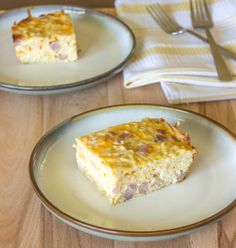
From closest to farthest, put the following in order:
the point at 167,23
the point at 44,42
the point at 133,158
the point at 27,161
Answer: the point at 133,158, the point at 27,161, the point at 44,42, the point at 167,23

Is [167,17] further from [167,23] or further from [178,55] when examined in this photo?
[178,55]

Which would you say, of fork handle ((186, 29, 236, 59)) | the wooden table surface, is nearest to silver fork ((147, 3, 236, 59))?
fork handle ((186, 29, 236, 59))

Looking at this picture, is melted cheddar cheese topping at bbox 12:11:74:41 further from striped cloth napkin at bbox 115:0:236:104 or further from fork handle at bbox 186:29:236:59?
fork handle at bbox 186:29:236:59

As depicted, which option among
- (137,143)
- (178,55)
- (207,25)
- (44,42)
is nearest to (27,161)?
(137,143)

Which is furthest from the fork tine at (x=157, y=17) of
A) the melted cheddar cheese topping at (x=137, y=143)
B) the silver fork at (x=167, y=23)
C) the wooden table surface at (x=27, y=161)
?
the melted cheddar cheese topping at (x=137, y=143)

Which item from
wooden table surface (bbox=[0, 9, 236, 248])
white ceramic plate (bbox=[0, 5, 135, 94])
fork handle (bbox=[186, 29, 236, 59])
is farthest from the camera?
fork handle (bbox=[186, 29, 236, 59])
